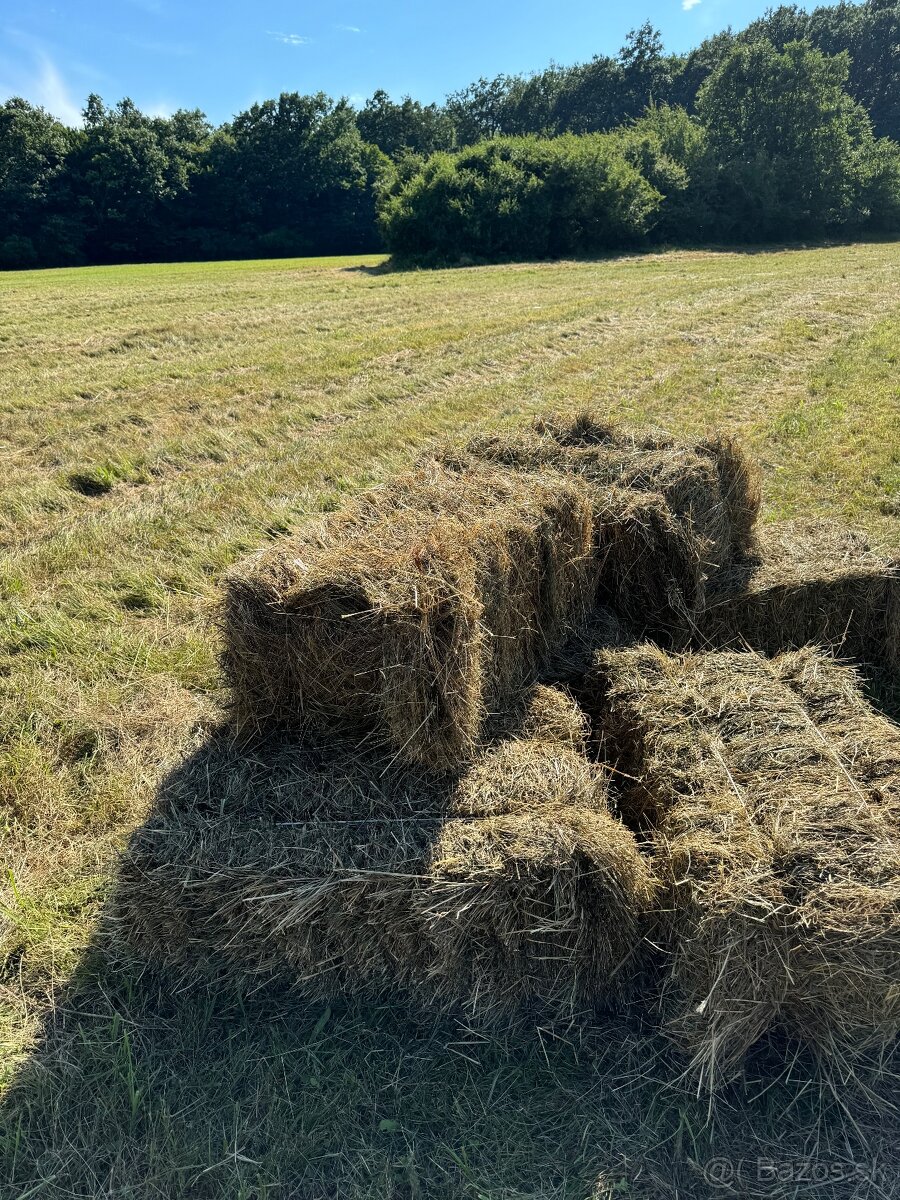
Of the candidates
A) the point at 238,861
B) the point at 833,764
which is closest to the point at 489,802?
the point at 238,861

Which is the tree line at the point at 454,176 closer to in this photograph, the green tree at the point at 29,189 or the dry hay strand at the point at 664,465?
the green tree at the point at 29,189

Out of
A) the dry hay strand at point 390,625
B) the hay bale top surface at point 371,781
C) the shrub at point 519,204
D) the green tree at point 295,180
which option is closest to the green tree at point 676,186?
the shrub at point 519,204

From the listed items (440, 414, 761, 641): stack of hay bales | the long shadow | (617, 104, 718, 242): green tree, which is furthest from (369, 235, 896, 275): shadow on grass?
the long shadow

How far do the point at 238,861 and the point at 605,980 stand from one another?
1556mm

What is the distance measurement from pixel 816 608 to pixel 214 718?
387 centimetres

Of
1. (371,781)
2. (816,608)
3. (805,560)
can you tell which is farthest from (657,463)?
(371,781)

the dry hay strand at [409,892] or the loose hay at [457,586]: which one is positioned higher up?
the loose hay at [457,586]

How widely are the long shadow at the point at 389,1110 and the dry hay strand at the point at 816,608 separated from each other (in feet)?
8.76

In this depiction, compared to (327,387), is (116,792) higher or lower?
lower

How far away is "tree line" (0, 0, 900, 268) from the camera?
35.9 m

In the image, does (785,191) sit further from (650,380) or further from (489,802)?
(489,802)

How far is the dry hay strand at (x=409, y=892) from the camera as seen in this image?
9.29 ft

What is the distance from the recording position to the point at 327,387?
12.4 meters

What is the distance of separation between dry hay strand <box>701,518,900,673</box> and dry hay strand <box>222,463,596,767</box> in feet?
5.38
